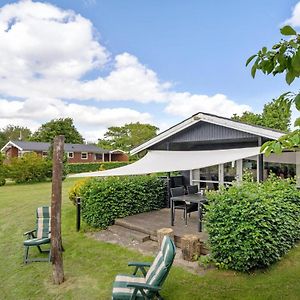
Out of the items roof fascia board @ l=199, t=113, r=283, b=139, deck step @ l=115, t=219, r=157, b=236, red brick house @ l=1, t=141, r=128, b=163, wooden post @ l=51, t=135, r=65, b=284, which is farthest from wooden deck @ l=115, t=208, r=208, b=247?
red brick house @ l=1, t=141, r=128, b=163

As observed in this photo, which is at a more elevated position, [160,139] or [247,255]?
[160,139]

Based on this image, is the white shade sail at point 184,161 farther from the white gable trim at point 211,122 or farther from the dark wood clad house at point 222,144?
the dark wood clad house at point 222,144

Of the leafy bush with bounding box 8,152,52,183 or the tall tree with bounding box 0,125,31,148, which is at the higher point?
the tall tree with bounding box 0,125,31,148

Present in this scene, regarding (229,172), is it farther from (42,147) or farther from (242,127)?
(42,147)

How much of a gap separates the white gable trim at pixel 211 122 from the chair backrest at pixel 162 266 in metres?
6.44

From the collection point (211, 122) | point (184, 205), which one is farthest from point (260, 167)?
point (184, 205)

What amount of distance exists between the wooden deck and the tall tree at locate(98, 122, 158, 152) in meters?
47.2

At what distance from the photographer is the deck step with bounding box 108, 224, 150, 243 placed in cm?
863

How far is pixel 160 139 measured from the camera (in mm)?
13586

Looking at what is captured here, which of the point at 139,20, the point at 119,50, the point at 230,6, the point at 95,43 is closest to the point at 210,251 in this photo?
the point at 230,6

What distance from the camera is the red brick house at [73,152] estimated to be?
1705 inches

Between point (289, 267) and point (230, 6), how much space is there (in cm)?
721

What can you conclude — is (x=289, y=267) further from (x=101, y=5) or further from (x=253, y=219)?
(x=101, y=5)

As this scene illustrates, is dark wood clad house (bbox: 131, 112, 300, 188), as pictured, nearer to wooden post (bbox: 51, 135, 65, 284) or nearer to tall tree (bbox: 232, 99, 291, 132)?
wooden post (bbox: 51, 135, 65, 284)
